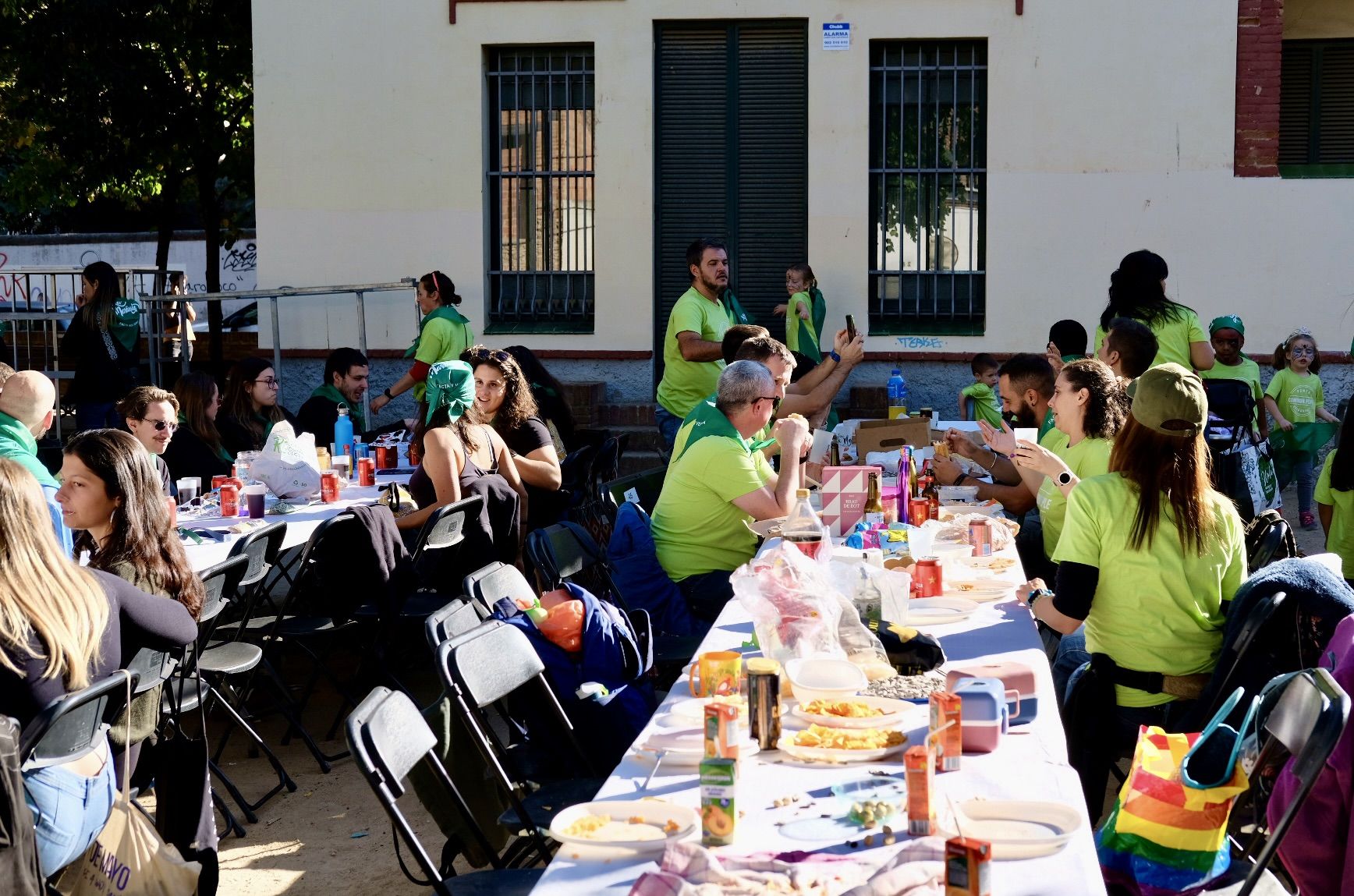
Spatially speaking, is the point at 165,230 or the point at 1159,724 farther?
the point at 165,230

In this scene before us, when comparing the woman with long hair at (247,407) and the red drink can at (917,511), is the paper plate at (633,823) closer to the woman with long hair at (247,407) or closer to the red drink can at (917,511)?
the red drink can at (917,511)

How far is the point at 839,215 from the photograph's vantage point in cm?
1177

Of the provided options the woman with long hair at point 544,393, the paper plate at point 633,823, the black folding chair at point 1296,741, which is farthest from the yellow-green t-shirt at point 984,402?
the paper plate at point 633,823

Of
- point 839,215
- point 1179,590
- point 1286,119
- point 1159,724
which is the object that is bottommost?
point 1159,724

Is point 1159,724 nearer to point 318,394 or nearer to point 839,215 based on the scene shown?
point 318,394

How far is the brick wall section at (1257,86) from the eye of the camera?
1129cm

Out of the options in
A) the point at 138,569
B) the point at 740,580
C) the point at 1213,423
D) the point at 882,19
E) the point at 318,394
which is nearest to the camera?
the point at 740,580

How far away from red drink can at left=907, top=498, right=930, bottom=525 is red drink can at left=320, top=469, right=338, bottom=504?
2.91 m

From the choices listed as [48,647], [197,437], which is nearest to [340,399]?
[197,437]

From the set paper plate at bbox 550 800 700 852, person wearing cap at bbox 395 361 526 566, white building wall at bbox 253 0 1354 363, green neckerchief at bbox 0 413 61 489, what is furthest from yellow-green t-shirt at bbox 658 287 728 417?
paper plate at bbox 550 800 700 852

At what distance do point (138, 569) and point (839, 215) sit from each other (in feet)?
27.0

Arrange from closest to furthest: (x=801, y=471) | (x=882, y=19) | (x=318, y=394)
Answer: (x=801, y=471)
(x=318, y=394)
(x=882, y=19)

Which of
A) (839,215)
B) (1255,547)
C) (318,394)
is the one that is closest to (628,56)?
(839,215)

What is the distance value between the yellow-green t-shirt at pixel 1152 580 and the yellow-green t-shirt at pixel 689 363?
487 centimetres
